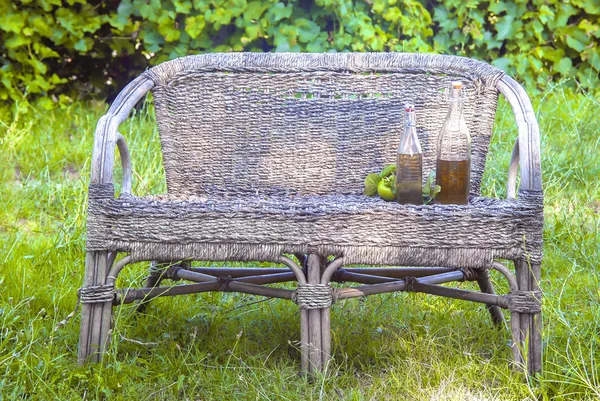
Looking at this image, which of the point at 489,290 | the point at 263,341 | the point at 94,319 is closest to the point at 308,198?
the point at 263,341

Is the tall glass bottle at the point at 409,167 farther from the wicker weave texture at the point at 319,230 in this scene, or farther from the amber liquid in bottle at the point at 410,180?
the wicker weave texture at the point at 319,230

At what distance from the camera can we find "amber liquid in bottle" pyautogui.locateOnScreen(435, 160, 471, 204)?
81.3 inches

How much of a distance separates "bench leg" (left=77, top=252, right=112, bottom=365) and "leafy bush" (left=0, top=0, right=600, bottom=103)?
2.24 m

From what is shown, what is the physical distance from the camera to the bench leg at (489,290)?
7.13ft

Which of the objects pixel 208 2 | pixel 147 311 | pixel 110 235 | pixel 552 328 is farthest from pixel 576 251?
pixel 208 2

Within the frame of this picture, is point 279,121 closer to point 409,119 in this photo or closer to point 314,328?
point 409,119

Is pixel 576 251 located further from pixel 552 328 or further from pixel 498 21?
pixel 498 21

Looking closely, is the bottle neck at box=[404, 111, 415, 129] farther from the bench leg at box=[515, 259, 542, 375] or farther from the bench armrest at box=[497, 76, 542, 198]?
the bench leg at box=[515, 259, 542, 375]

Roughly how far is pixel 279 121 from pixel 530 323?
38.4 inches

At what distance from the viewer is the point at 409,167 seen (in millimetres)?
2066

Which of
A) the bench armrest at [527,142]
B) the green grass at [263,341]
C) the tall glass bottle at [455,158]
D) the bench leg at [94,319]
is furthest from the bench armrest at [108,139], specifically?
the bench armrest at [527,142]

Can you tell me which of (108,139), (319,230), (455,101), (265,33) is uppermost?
(265,33)

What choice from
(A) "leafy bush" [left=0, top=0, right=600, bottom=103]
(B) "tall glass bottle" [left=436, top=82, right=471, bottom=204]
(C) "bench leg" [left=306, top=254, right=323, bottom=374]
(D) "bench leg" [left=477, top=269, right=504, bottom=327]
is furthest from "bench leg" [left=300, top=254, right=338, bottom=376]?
(A) "leafy bush" [left=0, top=0, right=600, bottom=103]

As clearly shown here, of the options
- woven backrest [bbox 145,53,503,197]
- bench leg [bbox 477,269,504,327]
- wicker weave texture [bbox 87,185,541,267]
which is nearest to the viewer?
wicker weave texture [bbox 87,185,541,267]
